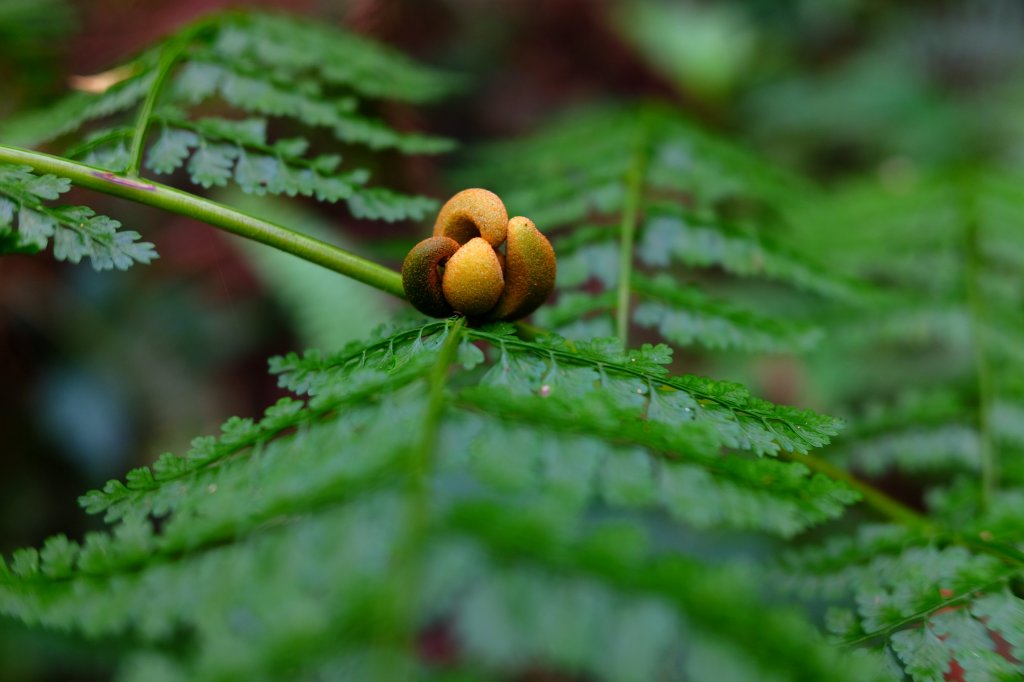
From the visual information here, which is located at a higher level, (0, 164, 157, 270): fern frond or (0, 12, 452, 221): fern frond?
(0, 12, 452, 221): fern frond

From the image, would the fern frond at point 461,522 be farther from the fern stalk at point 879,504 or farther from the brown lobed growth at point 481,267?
the fern stalk at point 879,504

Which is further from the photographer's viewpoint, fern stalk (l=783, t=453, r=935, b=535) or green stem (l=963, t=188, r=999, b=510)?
green stem (l=963, t=188, r=999, b=510)

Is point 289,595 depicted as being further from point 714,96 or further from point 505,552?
point 714,96

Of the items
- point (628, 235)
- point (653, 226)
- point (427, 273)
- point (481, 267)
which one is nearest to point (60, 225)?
point (427, 273)

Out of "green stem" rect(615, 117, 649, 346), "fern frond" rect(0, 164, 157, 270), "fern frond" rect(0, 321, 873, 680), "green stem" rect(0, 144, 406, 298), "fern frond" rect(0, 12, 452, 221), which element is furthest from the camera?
"green stem" rect(615, 117, 649, 346)

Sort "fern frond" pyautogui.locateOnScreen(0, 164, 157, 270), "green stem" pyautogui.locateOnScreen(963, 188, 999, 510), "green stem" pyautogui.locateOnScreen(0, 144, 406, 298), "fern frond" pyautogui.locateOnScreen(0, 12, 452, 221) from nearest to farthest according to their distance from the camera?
"fern frond" pyautogui.locateOnScreen(0, 164, 157, 270) → "green stem" pyautogui.locateOnScreen(0, 144, 406, 298) → "fern frond" pyautogui.locateOnScreen(0, 12, 452, 221) → "green stem" pyautogui.locateOnScreen(963, 188, 999, 510)

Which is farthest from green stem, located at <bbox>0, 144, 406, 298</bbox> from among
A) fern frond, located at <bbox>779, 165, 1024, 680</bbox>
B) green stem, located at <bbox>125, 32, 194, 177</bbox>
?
fern frond, located at <bbox>779, 165, 1024, 680</bbox>

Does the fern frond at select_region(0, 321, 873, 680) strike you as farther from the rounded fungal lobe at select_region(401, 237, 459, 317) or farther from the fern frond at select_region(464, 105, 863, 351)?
the fern frond at select_region(464, 105, 863, 351)

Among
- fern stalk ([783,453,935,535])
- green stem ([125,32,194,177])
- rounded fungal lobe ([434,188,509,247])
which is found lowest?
fern stalk ([783,453,935,535])

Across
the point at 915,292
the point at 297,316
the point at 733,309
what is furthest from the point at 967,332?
the point at 297,316
